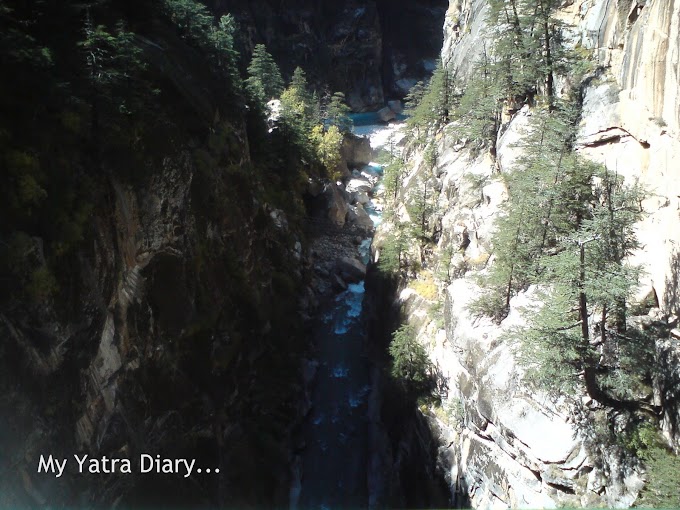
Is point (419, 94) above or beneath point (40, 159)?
above

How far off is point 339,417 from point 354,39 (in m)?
74.3

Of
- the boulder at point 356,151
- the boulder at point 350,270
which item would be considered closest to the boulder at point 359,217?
the boulder at point 350,270

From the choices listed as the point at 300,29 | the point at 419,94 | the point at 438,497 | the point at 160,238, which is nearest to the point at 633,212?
the point at 438,497

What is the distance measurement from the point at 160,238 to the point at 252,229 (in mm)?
9743

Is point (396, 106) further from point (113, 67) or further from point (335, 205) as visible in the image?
point (113, 67)

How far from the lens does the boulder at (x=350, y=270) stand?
41.3 meters

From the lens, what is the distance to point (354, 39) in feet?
275

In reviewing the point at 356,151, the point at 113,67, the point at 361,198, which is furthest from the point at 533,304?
the point at 356,151

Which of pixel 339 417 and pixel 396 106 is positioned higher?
pixel 396 106

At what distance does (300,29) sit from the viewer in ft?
271

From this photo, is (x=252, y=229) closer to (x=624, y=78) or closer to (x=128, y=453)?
(x=128, y=453)

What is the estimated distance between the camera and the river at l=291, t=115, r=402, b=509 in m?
24.1

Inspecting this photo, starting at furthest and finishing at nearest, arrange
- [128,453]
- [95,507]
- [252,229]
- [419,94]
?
1. [419,94]
2. [252,229]
3. [128,453]
4. [95,507]

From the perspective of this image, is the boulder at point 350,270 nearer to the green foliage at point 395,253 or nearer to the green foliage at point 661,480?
the green foliage at point 395,253
